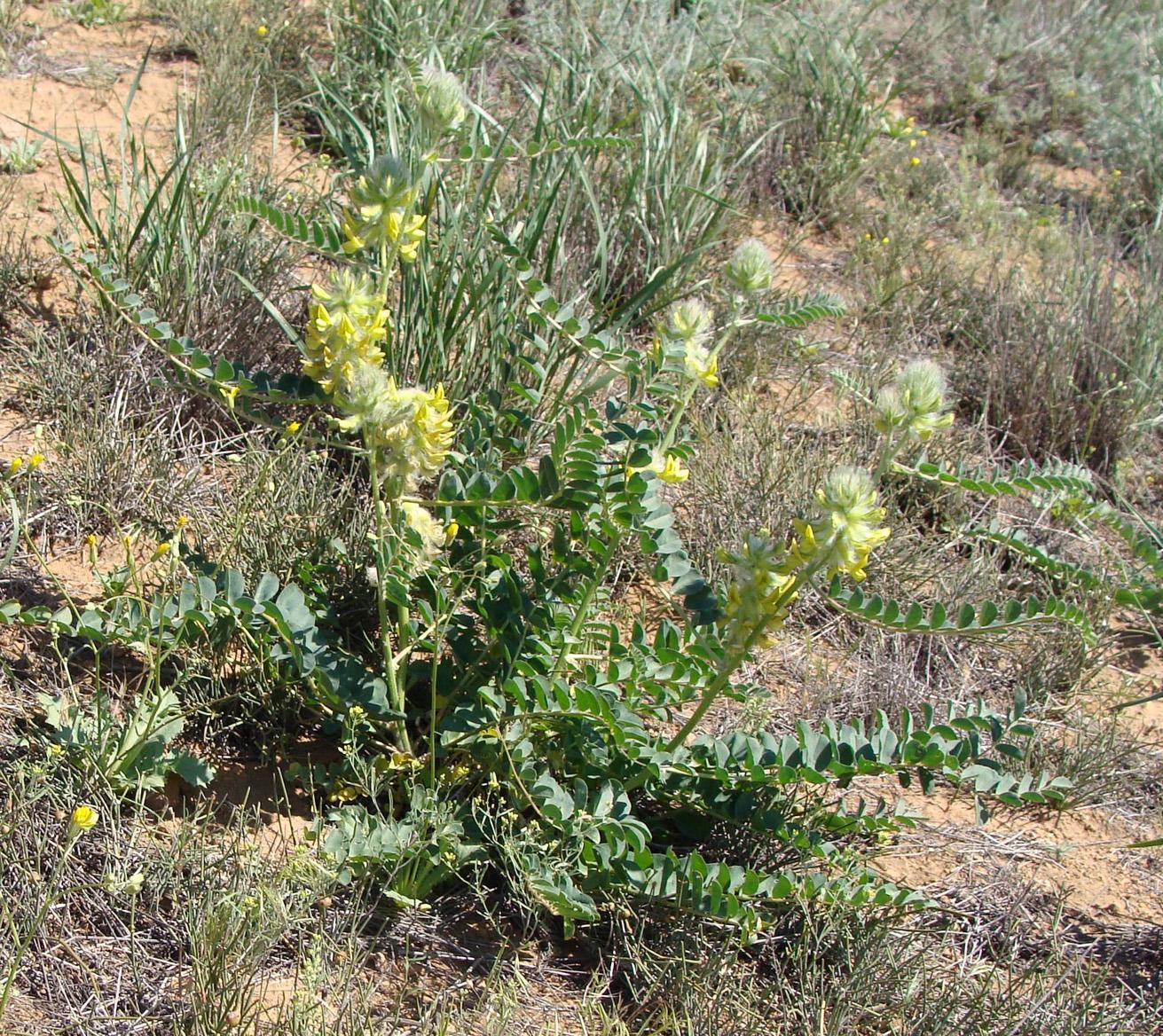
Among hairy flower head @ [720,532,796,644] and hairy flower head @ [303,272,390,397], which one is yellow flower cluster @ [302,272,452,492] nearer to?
hairy flower head @ [303,272,390,397]

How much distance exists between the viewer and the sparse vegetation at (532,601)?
1940mm

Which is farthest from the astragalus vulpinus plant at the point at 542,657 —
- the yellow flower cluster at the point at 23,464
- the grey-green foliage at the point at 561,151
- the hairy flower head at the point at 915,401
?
the grey-green foliage at the point at 561,151

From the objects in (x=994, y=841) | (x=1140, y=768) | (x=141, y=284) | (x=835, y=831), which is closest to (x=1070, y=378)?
(x=1140, y=768)

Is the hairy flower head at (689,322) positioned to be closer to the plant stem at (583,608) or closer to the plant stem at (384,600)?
the plant stem at (583,608)

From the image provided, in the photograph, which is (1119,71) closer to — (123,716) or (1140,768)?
(1140,768)

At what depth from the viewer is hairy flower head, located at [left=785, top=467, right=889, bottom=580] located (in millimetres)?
1689

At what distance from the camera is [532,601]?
89.0 inches

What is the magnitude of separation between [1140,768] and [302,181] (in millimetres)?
2737

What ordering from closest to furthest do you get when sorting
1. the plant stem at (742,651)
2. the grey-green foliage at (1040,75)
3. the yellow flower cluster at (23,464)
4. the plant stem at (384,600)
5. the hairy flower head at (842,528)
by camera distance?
1. the hairy flower head at (842,528)
2. the plant stem at (742,651)
3. the plant stem at (384,600)
4. the yellow flower cluster at (23,464)
5. the grey-green foliage at (1040,75)

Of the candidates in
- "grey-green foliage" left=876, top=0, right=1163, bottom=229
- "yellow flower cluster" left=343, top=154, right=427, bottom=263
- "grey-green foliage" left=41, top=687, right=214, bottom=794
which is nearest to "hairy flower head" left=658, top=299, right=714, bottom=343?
"yellow flower cluster" left=343, top=154, right=427, bottom=263

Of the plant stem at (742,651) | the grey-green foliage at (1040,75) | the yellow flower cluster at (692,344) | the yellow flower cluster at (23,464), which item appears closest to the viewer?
the plant stem at (742,651)

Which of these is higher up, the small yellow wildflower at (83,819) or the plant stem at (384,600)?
the plant stem at (384,600)

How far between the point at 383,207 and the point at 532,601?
0.80 metres

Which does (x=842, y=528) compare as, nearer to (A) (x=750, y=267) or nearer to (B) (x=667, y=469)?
(B) (x=667, y=469)
